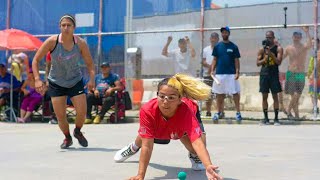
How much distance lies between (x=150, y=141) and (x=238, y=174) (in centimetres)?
113

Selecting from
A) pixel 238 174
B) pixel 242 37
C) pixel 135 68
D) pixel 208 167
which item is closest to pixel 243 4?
pixel 242 37

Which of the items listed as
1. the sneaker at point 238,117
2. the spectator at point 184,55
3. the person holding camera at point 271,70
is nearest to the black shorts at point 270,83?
the person holding camera at point 271,70

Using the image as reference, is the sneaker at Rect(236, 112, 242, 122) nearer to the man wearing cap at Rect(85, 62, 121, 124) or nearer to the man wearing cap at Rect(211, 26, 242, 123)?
the man wearing cap at Rect(211, 26, 242, 123)

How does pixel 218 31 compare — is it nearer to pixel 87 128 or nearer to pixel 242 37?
pixel 242 37

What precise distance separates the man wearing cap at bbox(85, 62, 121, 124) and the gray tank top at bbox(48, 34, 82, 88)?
17.8 feet

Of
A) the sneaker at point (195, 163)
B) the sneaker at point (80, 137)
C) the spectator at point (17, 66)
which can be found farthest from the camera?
the spectator at point (17, 66)

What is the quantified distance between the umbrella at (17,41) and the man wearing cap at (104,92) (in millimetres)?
1730

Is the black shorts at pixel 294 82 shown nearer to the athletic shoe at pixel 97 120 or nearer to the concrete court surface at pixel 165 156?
the concrete court surface at pixel 165 156

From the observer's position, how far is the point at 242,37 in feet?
48.8

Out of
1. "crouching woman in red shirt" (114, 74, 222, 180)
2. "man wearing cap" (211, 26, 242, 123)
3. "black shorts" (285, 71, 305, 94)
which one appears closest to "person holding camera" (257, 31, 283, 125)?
"man wearing cap" (211, 26, 242, 123)

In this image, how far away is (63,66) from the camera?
852 centimetres

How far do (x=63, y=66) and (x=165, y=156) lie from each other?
1.89 meters

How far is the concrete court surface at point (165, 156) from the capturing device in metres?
6.46

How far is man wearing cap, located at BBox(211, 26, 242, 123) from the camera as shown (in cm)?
1323
